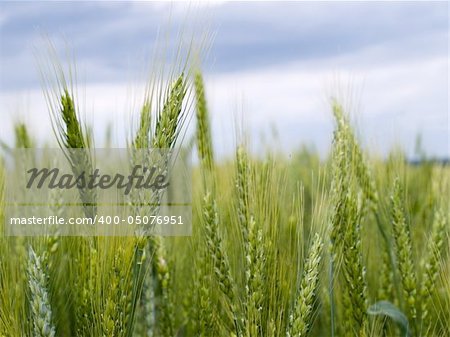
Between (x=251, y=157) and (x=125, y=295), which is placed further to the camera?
(x=251, y=157)

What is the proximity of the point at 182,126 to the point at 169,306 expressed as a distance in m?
0.73

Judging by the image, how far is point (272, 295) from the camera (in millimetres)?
1778

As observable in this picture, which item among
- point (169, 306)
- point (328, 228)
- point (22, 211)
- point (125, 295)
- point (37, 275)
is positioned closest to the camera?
point (125, 295)

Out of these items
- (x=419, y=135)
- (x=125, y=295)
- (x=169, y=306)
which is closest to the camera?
(x=125, y=295)

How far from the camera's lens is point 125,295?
1.64 m

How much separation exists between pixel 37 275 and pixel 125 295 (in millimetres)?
283

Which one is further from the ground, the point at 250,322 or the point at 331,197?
the point at 331,197

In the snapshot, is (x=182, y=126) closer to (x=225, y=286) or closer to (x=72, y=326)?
(x=225, y=286)

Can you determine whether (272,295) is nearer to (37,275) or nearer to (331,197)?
(331,197)

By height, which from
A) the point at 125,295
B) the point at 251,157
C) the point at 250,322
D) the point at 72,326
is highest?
the point at 251,157

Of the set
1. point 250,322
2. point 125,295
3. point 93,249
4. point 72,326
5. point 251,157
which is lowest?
point 72,326

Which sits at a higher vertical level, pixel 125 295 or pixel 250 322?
pixel 125 295

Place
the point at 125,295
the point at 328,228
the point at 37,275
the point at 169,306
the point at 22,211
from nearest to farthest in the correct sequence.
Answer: the point at 125,295, the point at 37,275, the point at 328,228, the point at 169,306, the point at 22,211

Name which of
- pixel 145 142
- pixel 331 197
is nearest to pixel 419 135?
pixel 331 197
